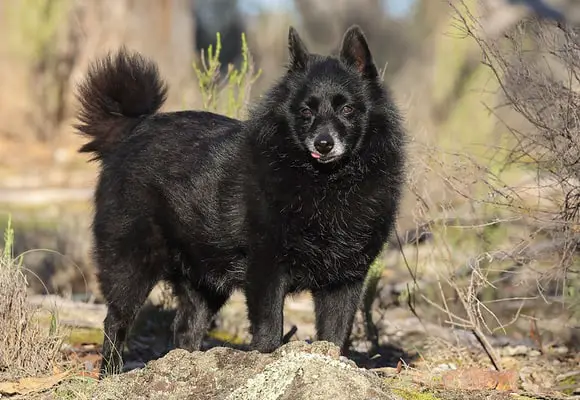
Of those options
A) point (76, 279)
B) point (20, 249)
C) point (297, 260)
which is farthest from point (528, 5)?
point (20, 249)

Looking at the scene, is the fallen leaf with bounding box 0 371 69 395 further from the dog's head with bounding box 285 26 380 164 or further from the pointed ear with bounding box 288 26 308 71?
the pointed ear with bounding box 288 26 308 71

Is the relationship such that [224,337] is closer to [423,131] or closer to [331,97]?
[423,131]

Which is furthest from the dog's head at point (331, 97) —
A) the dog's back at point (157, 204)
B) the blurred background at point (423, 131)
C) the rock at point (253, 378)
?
the rock at point (253, 378)

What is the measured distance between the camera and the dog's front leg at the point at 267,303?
481 cm

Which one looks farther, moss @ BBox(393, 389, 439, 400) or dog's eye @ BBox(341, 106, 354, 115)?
dog's eye @ BBox(341, 106, 354, 115)

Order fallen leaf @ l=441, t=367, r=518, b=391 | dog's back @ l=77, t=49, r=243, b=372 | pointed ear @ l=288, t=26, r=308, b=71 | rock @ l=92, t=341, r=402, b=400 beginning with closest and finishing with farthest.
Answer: rock @ l=92, t=341, r=402, b=400, fallen leaf @ l=441, t=367, r=518, b=391, pointed ear @ l=288, t=26, r=308, b=71, dog's back @ l=77, t=49, r=243, b=372

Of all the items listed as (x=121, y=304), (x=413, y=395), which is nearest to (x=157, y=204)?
(x=121, y=304)

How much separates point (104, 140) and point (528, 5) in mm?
3432

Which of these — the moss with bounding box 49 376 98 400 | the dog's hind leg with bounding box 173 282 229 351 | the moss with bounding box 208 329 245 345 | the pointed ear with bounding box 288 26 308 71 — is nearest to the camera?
the moss with bounding box 49 376 98 400

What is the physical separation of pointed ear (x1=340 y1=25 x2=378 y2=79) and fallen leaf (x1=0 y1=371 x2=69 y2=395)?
7.54ft

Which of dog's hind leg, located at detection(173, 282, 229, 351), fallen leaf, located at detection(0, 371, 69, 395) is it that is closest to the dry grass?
fallen leaf, located at detection(0, 371, 69, 395)

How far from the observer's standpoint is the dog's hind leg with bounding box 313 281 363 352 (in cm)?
501

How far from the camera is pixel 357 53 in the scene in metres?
5.07

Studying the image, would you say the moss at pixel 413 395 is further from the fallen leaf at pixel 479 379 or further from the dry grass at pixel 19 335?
the dry grass at pixel 19 335
